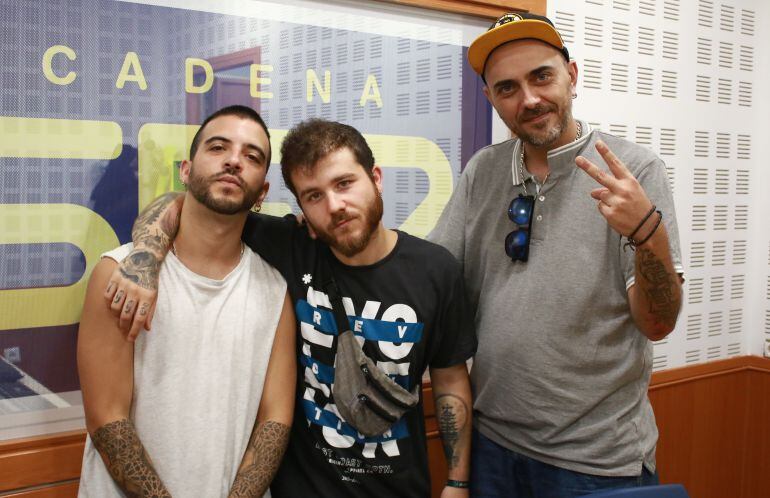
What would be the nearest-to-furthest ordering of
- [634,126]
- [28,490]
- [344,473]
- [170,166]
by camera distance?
[344,473]
[28,490]
[170,166]
[634,126]

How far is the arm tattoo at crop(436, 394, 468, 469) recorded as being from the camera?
2.01 metres

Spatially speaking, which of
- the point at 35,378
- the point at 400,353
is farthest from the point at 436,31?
the point at 35,378

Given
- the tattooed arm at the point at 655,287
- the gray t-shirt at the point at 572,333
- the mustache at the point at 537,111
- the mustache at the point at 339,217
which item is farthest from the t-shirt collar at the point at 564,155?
the mustache at the point at 339,217

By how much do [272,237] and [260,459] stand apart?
622mm

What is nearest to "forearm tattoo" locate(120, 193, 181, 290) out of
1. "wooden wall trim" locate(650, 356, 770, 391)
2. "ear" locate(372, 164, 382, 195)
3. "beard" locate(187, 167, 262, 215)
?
"beard" locate(187, 167, 262, 215)

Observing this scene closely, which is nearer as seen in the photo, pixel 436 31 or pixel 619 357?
pixel 619 357

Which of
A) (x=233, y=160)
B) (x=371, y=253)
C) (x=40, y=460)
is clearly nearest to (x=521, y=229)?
(x=371, y=253)

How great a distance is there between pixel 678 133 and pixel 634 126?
0.31 metres

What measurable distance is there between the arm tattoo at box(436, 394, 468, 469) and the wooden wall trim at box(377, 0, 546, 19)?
1401mm

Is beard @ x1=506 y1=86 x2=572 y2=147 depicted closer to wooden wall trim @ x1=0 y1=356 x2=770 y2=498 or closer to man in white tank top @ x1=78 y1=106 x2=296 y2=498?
man in white tank top @ x1=78 y1=106 x2=296 y2=498

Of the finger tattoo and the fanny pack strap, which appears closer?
the finger tattoo

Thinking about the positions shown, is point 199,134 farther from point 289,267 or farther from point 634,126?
point 634,126

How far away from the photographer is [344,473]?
1830mm

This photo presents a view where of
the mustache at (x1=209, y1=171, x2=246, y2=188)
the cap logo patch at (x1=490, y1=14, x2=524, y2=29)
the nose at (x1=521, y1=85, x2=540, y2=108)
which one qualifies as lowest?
the mustache at (x1=209, y1=171, x2=246, y2=188)
